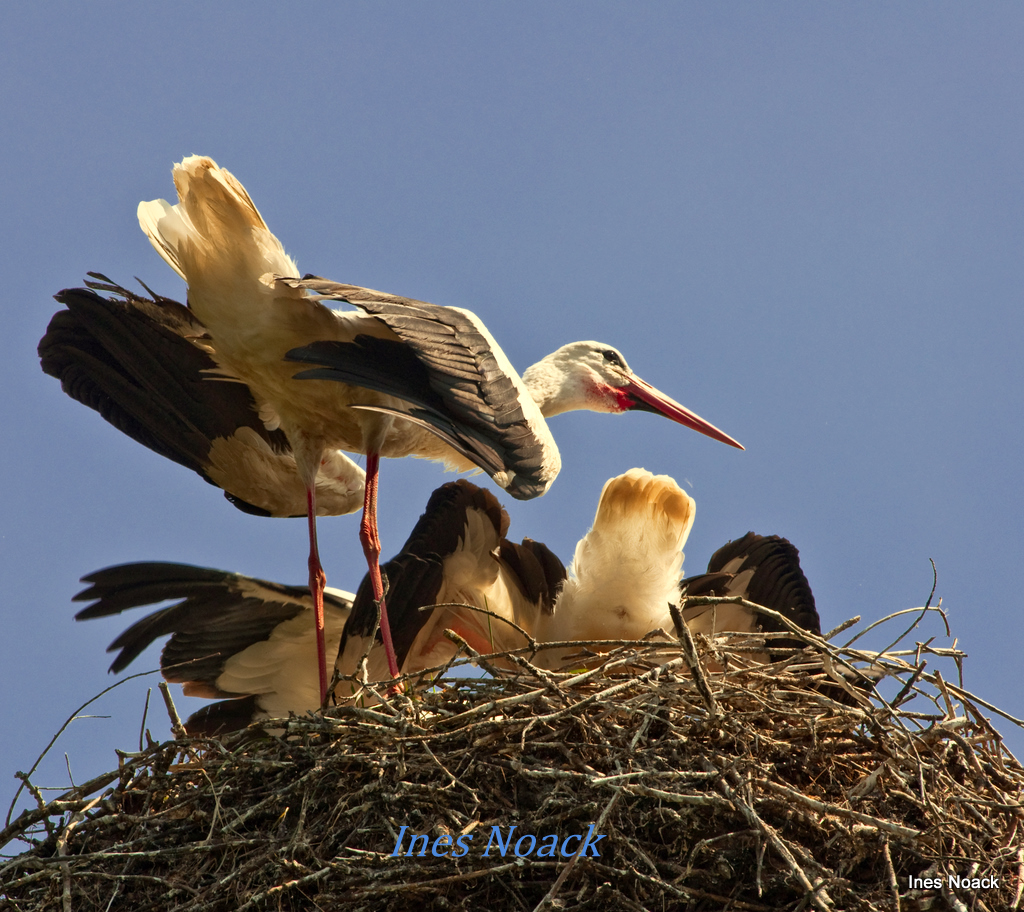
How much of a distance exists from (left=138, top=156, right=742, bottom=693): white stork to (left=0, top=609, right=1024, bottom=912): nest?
1.60ft

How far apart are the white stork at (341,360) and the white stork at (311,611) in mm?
202

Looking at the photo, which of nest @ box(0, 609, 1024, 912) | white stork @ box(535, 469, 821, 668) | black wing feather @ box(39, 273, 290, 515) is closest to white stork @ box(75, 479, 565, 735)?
white stork @ box(535, 469, 821, 668)

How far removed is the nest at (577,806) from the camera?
2795 mm

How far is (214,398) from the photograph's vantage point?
15.0ft

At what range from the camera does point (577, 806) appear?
2875mm

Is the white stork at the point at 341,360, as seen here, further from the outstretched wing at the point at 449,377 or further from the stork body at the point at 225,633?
the stork body at the point at 225,633

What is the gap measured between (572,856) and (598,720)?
42cm

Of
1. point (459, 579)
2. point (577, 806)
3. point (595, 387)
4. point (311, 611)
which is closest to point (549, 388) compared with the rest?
point (595, 387)

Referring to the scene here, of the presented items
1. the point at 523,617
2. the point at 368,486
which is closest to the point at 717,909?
the point at 523,617

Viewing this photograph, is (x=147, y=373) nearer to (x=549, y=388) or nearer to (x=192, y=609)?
(x=192, y=609)

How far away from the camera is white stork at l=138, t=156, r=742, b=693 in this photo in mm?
3361

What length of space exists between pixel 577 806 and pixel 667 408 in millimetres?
2734

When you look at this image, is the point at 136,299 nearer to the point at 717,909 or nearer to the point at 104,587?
the point at 104,587

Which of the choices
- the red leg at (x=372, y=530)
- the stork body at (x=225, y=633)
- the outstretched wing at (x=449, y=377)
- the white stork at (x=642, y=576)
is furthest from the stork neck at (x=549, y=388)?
the outstretched wing at (x=449, y=377)
